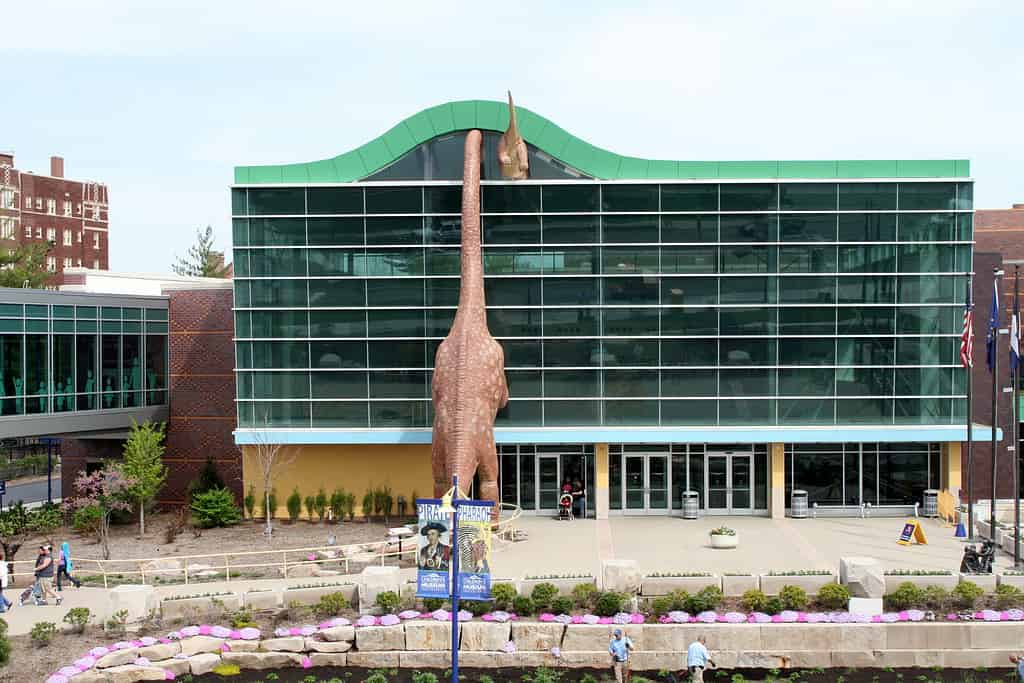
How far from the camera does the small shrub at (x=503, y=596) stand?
22.4 m

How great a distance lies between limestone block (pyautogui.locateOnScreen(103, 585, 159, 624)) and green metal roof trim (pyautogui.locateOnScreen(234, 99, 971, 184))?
16.1 metres

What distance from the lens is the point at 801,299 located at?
34.1 m

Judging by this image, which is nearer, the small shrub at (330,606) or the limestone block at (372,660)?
the limestone block at (372,660)

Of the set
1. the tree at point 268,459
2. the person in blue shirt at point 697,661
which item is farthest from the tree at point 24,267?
the person in blue shirt at point 697,661

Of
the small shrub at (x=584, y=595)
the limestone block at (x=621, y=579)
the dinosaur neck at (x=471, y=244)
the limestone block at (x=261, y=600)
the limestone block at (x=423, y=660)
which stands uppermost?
the dinosaur neck at (x=471, y=244)

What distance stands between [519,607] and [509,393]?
13.2 meters

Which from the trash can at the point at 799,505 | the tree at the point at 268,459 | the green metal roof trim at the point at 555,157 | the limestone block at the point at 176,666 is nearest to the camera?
the limestone block at the point at 176,666

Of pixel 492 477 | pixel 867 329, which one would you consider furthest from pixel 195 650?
pixel 867 329

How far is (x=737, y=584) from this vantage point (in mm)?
23000

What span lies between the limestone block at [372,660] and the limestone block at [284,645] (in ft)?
3.15

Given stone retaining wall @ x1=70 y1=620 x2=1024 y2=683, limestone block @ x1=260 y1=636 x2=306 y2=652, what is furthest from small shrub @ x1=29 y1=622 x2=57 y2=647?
limestone block @ x1=260 y1=636 x2=306 y2=652

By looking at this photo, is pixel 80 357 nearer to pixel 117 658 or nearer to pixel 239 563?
pixel 239 563

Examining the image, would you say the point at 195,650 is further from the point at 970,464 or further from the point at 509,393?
the point at 970,464

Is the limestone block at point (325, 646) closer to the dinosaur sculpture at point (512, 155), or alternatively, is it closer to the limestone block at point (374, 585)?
the limestone block at point (374, 585)
